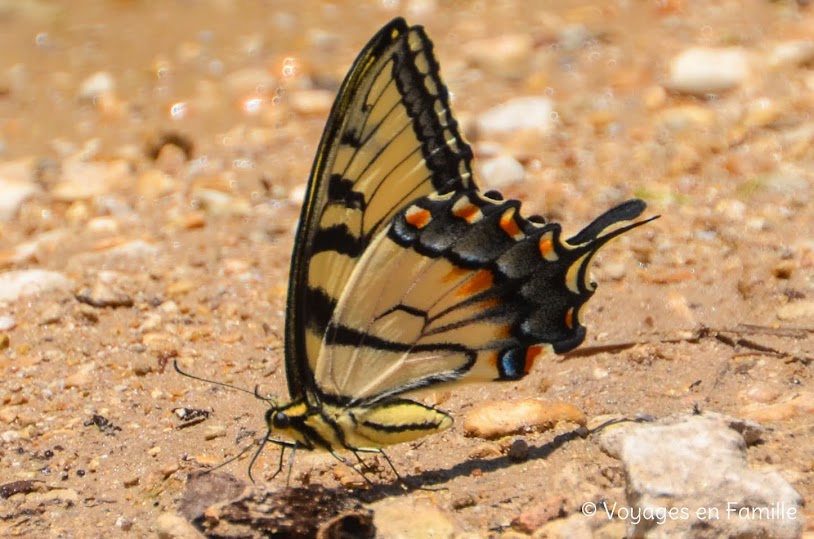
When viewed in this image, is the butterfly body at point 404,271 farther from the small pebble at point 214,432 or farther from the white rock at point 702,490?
the white rock at point 702,490

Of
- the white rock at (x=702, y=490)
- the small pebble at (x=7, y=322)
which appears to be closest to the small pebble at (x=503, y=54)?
the small pebble at (x=7, y=322)

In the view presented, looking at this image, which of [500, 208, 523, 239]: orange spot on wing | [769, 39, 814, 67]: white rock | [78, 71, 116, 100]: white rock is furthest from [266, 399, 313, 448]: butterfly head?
[78, 71, 116, 100]: white rock

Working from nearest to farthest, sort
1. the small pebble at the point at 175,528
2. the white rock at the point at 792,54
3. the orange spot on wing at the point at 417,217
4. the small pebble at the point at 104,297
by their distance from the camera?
the small pebble at the point at 175,528, the orange spot on wing at the point at 417,217, the small pebble at the point at 104,297, the white rock at the point at 792,54

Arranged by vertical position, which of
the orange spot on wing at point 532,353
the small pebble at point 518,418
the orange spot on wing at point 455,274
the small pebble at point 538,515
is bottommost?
the small pebble at point 538,515

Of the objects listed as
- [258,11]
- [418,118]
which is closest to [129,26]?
[258,11]

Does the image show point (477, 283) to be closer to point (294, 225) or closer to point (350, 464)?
point (350, 464)

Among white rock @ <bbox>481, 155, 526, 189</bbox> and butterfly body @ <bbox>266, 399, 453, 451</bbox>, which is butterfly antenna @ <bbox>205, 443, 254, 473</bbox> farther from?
white rock @ <bbox>481, 155, 526, 189</bbox>

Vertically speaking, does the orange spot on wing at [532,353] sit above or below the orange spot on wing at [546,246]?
below
